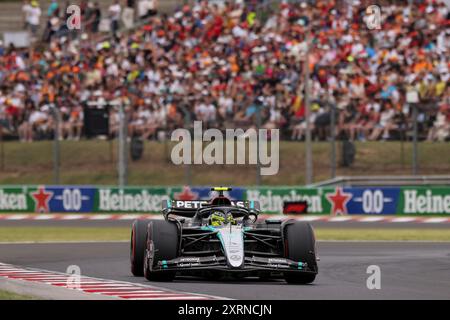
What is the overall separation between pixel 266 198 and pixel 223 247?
57.5 feet

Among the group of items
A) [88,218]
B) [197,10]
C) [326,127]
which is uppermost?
[197,10]

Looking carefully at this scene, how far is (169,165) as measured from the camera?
107 ft

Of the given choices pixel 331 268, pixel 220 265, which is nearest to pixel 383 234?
pixel 331 268

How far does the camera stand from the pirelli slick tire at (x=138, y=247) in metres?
15.0

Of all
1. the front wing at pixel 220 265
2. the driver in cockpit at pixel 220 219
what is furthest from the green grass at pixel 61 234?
the front wing at pixel 220 265

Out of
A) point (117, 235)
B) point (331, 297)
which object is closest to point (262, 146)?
point (117, 235)

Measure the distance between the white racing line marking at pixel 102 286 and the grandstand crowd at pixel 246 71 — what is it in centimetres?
1575

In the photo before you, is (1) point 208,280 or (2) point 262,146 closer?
(1) point 208,280

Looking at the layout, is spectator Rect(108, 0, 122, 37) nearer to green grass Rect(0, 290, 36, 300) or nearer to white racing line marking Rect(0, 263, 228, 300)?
white racing line marking Rect(0, 263, 228, 300)

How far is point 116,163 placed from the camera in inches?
1300

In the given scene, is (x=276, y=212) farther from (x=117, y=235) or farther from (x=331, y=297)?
(x=331, y=297)

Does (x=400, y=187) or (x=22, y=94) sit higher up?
(x=22, y=94)

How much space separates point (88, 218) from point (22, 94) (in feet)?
21.9

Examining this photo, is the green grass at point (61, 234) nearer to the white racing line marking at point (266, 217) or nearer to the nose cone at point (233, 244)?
the white racing line marking at point (266, 217)
